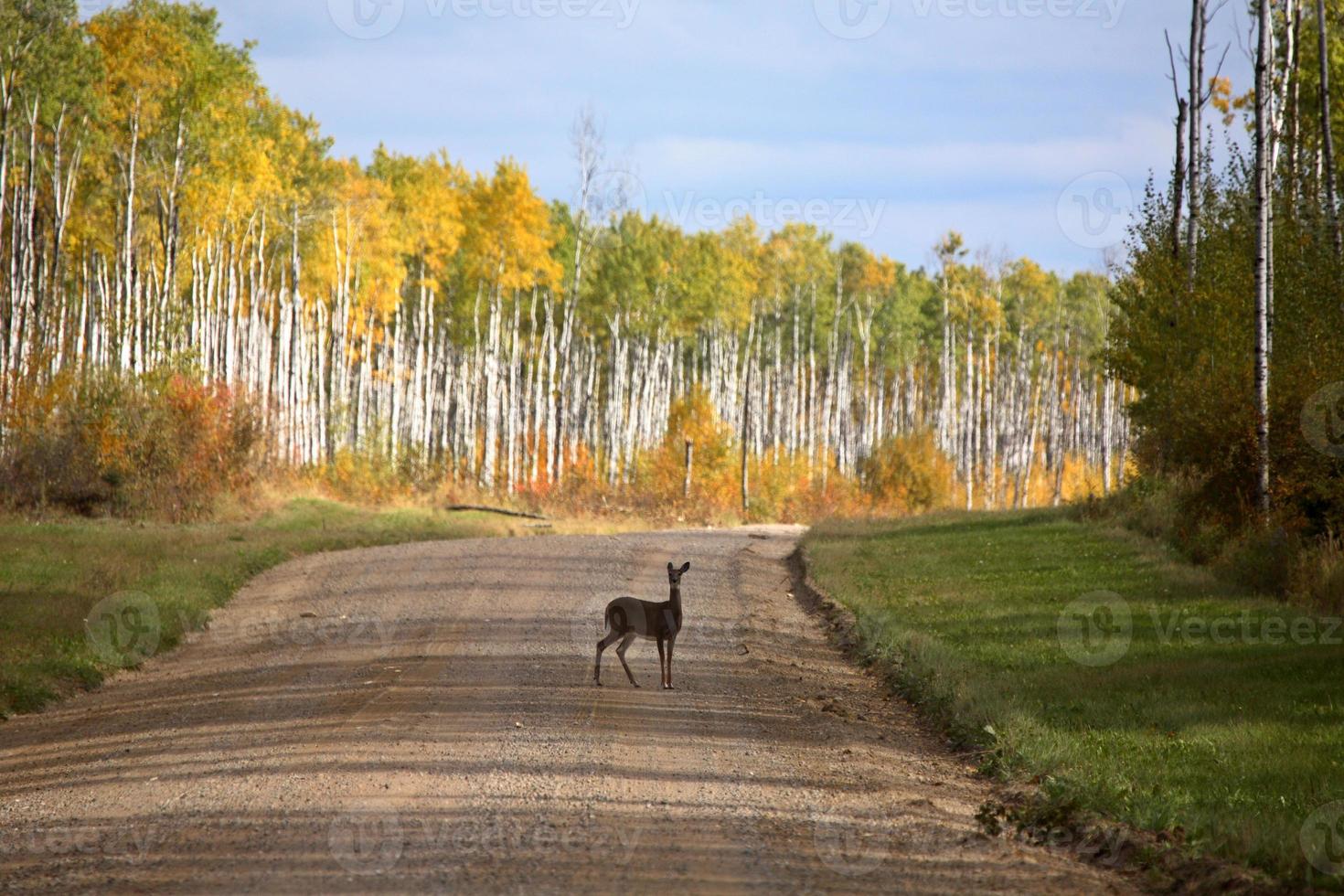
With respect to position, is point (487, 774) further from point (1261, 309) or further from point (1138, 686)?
point (1261, 309)

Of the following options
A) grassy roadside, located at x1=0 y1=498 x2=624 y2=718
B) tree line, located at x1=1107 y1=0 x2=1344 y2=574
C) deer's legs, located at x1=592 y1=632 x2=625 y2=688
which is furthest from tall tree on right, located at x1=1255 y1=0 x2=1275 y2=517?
grassy roadside, located at x1=0 y1=498 x2=624 y2=718

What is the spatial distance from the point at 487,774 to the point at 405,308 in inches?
2083

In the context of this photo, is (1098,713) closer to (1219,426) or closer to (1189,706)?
(1189,706)

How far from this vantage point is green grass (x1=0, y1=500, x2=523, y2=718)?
40.8 feet

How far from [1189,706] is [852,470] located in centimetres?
5840

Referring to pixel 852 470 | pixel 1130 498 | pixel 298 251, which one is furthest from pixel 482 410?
pixel 1130 498

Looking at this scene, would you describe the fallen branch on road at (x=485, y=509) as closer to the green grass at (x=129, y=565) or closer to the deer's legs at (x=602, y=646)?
the green grass at (x=129, y=565)

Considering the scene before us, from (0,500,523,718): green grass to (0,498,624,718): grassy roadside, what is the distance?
17 millimetres

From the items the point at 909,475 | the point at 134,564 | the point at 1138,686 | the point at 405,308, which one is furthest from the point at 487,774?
the point at 405,308

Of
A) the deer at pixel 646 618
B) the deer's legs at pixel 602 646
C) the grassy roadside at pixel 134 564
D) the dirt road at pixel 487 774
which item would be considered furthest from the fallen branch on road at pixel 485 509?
the deer at pixel 646 618

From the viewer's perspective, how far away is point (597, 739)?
9.22 m

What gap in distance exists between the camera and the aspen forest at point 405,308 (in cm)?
3058

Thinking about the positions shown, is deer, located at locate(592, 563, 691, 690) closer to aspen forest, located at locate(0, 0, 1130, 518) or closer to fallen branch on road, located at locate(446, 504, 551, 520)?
aspen forest, located at locate(0, 0, 1130, 518)

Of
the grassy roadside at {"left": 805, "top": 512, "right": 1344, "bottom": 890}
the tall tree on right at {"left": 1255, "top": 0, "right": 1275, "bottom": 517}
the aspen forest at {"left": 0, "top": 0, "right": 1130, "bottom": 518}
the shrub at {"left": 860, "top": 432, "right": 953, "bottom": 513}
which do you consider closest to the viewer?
the grassy roadside at {"left": 805, "top": 512, "right": 1344, "bottom": 890}
